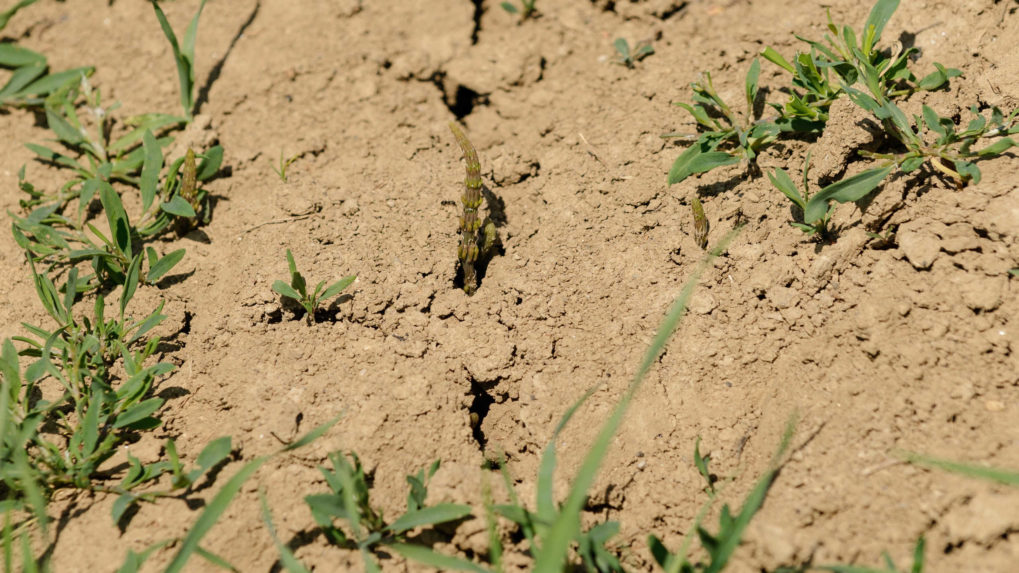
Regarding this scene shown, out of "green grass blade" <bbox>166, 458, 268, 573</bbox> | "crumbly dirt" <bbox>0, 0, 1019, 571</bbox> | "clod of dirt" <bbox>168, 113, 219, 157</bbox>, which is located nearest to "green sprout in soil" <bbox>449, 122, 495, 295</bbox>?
"crumbly dirt" <bbox>0, 0, 1019, 571</bbox>

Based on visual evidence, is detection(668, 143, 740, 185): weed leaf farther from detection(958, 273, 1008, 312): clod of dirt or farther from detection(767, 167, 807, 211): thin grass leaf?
detection(958, 273, 1008, 312): clod of dirt

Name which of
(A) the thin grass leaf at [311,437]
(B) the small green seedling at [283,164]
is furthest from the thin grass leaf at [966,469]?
(B) the small green seedling at [283,164]

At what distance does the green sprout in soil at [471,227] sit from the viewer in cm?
230

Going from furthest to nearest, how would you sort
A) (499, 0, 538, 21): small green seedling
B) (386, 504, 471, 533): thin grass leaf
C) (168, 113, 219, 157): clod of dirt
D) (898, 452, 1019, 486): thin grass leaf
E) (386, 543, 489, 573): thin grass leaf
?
(499, 0, 538, 21): small green seedling
(168, 113, 219, 157): clod of dirt
(386, 504, 471, 533): thin grass leaf
(386, 543, 489, 573): thin grass leaf
(898, 452, 1019, 486): thin grass leaf

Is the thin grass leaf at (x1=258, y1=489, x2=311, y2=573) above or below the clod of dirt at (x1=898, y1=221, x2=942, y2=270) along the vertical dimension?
below

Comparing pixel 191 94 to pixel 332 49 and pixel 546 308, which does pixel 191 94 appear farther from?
pixel 546 308

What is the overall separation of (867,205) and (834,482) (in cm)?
91

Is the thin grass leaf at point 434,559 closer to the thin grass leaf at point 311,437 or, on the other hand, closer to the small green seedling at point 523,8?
the thin grass leaf at point 311,437

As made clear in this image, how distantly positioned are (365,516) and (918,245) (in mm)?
1802

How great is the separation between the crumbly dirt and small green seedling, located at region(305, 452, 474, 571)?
0.23 ft

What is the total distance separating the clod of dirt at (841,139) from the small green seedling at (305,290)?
161 centimetres

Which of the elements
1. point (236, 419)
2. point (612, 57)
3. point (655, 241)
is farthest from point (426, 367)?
point (612, 57)

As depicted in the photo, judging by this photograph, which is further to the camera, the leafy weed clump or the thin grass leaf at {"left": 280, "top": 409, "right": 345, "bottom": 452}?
the leafy weed clump

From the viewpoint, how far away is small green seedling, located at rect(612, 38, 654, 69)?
296 centimetres
